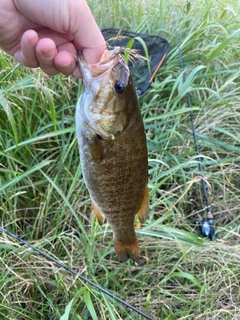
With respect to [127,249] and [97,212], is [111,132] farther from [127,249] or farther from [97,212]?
[127,249]

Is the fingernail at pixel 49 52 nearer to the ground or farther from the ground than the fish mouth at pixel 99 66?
farther from the ground

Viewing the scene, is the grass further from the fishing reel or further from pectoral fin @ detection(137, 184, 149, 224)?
pectoral fin @ detection(137, 184, 149, 224)

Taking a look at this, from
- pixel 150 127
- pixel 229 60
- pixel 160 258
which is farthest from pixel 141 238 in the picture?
pixel 229 60

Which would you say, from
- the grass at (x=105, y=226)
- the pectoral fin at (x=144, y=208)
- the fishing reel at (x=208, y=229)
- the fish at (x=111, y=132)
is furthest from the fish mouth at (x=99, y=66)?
the fishing reel at (x=208, y=229)

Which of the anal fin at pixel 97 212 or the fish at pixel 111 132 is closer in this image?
the fish at pixel 111 132

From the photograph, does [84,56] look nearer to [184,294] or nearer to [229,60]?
[184,294]

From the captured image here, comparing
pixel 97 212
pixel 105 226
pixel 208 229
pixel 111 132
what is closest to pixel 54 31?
pixel 111 132

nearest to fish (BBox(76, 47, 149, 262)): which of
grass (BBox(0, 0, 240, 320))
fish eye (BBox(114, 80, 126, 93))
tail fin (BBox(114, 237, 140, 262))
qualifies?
fish eye (BBox(114, 80, 126, 93))

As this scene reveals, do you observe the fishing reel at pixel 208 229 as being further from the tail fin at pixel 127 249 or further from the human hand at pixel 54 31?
the human hand at pixel 54 31

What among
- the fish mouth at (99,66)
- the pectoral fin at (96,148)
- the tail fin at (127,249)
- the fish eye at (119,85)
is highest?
the fish mouth at (99,66)
